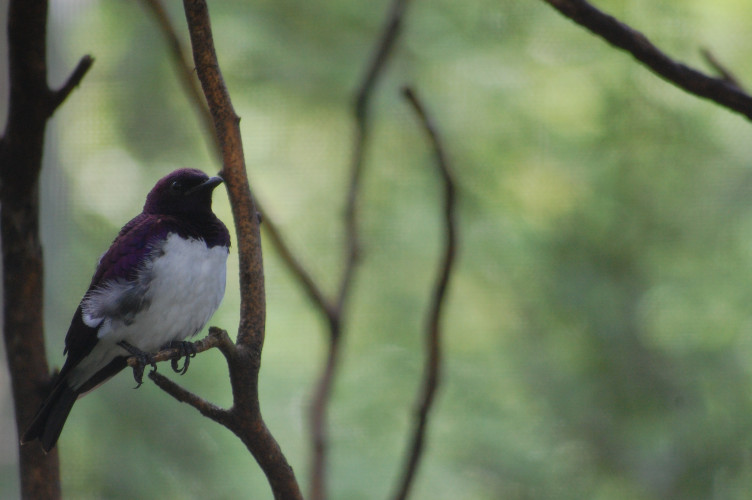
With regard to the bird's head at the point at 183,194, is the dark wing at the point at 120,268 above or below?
below

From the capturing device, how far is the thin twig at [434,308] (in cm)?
134

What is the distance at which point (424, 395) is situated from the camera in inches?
56.1

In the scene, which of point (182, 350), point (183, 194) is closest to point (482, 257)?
point (183, 194)

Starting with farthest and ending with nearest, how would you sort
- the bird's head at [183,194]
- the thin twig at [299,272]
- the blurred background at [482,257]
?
the blurred background at [482,257] < the thin twig at [299,272] < the bird's head at [183,194]

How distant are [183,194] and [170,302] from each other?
20cm

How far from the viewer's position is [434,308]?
1.41 metres

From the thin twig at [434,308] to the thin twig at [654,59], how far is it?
309 millimetres

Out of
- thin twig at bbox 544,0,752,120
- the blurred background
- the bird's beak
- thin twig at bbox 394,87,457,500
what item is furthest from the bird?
the blurred background

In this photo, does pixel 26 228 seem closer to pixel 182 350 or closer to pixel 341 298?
pixel 182 350

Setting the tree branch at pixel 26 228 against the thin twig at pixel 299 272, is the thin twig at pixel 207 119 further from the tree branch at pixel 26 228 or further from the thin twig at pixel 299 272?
the tree branch at pixel 26 228

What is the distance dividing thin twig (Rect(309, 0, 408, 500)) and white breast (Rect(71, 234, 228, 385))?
0.27 meters

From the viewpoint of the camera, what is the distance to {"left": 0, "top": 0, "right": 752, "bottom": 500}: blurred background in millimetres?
2727

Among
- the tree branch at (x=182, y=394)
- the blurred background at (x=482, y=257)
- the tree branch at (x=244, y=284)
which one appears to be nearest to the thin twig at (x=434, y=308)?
the tree branch at (x=244, y=284)

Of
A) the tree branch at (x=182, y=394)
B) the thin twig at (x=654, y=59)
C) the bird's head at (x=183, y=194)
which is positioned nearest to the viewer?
the tree branch at (x=182, y=394)
